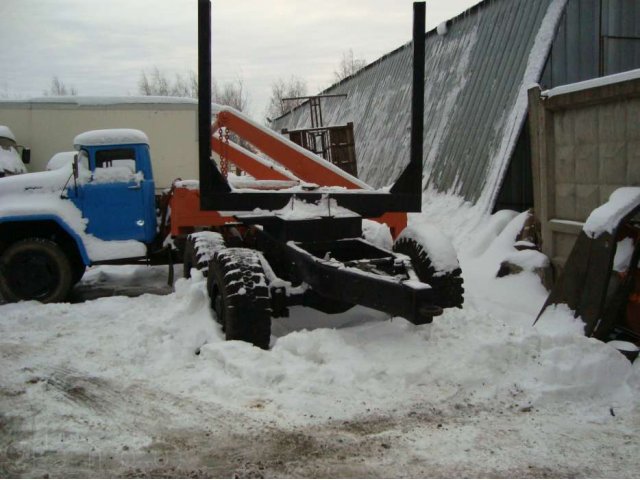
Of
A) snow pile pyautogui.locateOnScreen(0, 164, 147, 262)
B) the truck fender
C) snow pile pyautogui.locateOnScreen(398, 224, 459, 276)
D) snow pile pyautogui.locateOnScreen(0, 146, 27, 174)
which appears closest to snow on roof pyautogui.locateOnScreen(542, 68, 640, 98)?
snow pile pyautogui.locateOnScreen(398, 224, 459, 276)

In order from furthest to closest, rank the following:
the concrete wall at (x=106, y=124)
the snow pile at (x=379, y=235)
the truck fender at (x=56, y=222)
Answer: the concrete wall at (x=106, y=124) < the truck fender at (x=56, y=222) < the snow pile at (x=379, y=235)

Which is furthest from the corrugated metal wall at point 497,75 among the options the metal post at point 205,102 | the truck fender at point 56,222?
the truck fender at point 56,222

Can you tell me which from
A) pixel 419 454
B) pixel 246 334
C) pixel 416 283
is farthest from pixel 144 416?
pixel 416 283

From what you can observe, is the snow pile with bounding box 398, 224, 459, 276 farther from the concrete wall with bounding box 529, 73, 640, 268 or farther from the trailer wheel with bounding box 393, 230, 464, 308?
the concrete wall with bounding box 529, 73, 640, 268

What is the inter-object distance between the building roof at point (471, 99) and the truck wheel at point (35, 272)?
23.0ft

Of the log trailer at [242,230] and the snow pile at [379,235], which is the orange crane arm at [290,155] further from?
the snow pile at [379,235]

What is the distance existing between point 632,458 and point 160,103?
561 inches

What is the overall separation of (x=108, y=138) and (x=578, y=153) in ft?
20.6

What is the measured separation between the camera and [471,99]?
12.4 metres

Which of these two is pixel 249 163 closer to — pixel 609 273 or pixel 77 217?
pixel 77 217

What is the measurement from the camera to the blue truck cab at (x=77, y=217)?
25.9ft

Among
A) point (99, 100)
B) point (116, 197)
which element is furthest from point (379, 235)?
point (99, 100)

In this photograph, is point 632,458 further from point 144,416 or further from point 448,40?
point 448,40

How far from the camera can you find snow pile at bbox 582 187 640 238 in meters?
5.10
